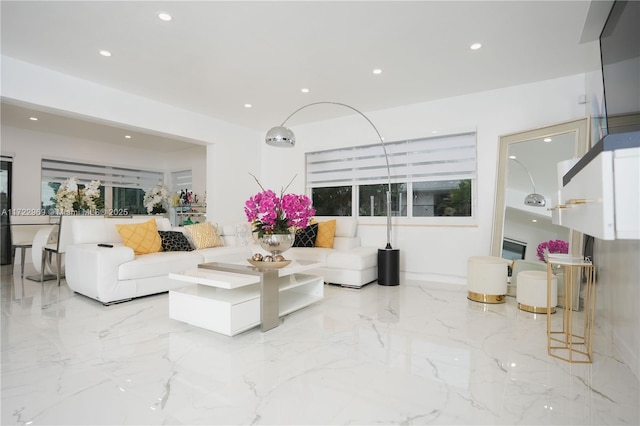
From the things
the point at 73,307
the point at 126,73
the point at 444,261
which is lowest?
the point at 73,307

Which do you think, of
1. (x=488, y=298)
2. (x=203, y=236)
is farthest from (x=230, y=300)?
(x=488, y=298)

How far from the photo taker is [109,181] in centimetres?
729

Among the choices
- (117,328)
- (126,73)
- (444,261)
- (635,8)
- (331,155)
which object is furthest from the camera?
(331,155)

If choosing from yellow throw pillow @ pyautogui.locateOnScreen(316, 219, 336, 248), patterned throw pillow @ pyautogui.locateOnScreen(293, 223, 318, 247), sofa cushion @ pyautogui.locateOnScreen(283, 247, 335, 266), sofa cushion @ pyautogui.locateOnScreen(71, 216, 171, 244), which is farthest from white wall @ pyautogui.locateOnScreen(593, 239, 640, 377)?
sofa cushion @ pyautogui.locateOnScreen(71, 216, 171, 244)

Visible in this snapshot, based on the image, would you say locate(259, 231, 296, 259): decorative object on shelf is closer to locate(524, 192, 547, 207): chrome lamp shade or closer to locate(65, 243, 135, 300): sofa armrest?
locate(65, 243, 135, 300): sofa armrest

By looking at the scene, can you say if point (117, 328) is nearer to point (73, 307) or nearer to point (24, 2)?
point (73, 307)

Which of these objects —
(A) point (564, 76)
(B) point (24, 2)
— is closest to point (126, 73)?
(B) point (24, 2)

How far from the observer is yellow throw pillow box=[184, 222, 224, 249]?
174 inches

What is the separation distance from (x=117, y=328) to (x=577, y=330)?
3678mm

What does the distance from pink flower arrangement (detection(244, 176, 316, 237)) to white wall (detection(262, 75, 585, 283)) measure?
244 cm

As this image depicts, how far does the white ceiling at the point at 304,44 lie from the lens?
8.45 ft

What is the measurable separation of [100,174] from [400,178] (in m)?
6.37

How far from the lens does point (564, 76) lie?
148 inches

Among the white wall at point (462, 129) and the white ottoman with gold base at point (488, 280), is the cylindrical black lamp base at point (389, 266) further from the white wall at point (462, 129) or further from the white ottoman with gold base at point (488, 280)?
the white ottoman with gold base at point (488, 280)
